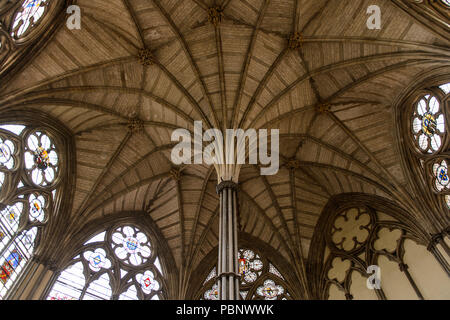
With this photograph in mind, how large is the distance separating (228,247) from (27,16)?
354 inches

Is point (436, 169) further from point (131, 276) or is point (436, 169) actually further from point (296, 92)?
point (131, 276)

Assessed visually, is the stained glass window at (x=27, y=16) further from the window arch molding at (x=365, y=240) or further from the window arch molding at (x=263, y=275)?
the window arch molding at (x=365, y=240)

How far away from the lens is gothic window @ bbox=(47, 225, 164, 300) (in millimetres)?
14945

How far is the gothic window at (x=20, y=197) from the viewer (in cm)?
1305

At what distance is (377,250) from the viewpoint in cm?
1562

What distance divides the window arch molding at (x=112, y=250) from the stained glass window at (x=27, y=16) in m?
7.07

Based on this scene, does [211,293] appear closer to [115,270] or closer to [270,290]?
[270,290]

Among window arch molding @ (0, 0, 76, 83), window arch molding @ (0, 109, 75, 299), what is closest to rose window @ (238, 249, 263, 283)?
window arch molding @ (0, 109, 75, 299)

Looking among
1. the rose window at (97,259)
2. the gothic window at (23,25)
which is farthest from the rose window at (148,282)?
the gothic window at (23,25)

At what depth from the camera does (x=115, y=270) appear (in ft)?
53.0

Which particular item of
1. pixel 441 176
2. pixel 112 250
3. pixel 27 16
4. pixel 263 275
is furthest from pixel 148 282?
pixel 441 176

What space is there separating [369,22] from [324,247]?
28.4ft

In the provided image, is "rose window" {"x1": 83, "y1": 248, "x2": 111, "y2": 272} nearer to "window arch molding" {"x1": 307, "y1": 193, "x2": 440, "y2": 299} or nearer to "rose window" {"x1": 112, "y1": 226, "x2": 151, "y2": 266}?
"rose window" {"x1": 112, "y1": 226, "x2": 151, "y2": 266}
